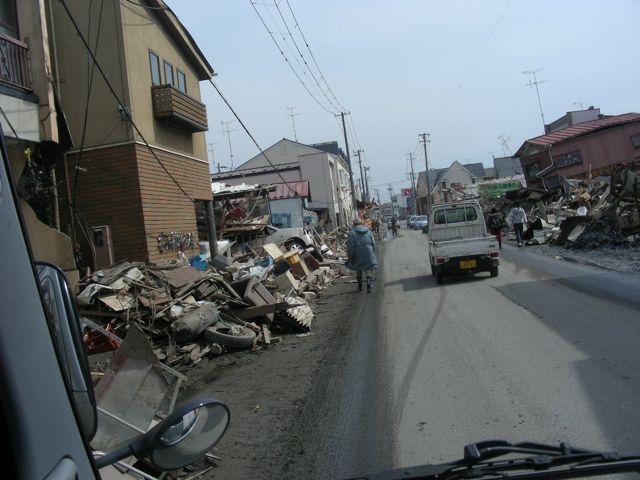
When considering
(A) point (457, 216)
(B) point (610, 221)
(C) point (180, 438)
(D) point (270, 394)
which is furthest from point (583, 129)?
(C) point (180, 438)

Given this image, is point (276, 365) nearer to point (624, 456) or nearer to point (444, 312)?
point (444, 312)

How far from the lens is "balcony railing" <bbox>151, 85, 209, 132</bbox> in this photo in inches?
548

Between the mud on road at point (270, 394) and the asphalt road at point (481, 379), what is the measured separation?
21cm

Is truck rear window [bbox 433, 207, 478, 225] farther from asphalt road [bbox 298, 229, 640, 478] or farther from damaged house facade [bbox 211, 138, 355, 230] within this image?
damaged house facade [bbox 211, 138, 355, 230]

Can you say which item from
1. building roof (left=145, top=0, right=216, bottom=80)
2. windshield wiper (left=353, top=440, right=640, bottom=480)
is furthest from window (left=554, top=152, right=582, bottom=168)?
windshield wiper (left=353, top=440, right=640, bottom=480)

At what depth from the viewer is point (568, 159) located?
138 ft

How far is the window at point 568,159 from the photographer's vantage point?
136 feet

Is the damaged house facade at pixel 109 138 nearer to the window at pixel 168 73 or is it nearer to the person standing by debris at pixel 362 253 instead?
the window at pixel 168 73

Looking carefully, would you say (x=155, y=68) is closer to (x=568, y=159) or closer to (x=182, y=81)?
(x=182, y=81)

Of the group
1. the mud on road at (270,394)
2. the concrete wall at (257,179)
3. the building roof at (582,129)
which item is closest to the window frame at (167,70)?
the mud on road at (270,394)

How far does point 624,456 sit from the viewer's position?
2.27m

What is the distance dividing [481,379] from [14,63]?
29.6 ft

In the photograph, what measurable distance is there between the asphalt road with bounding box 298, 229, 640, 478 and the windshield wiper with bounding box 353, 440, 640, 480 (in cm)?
197

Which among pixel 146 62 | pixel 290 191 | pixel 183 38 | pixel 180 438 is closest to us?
pixel 180 438
